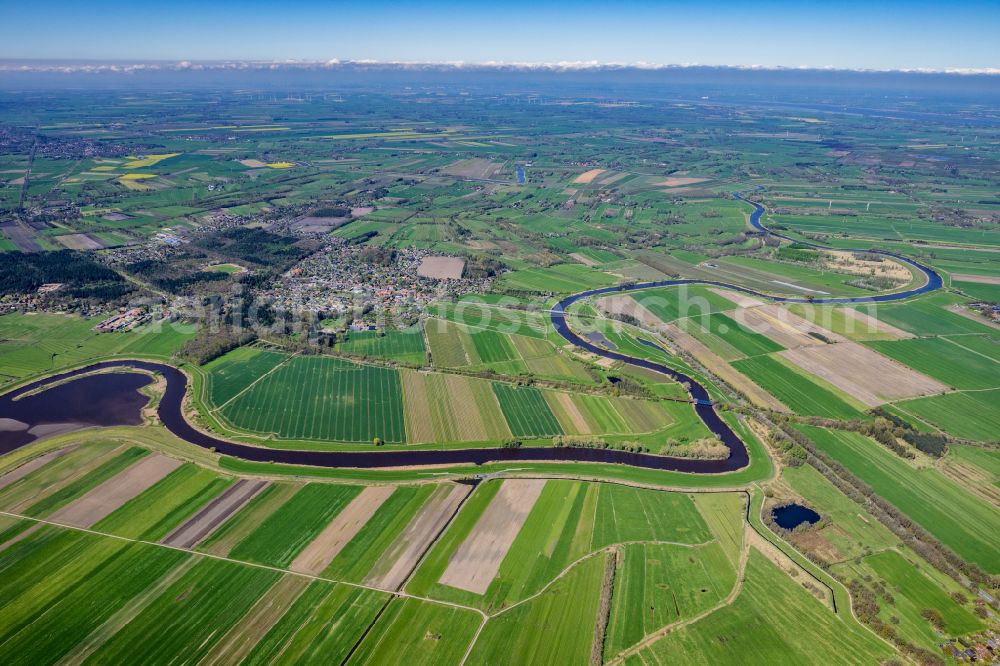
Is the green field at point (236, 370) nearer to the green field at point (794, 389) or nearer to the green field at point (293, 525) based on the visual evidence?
the green field at point (293, 525)

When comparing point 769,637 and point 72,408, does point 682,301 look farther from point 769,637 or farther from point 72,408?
point 72,408

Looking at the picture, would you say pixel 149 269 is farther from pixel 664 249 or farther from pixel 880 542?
pixel 880 542

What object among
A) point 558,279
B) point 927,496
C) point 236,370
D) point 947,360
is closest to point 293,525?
point 236,370

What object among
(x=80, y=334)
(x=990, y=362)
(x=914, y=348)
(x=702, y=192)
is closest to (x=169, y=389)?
(x=80, y=334)

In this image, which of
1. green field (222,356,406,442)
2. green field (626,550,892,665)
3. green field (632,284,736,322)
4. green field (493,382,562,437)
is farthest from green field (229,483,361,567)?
green field (632,284,736,322)

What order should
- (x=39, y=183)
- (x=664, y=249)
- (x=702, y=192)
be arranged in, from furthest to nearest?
(x=702, y=192), (x=39, y=183), (x=664, y=249)

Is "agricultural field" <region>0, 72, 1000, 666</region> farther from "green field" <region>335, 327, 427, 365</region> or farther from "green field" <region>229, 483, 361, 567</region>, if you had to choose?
"green field" <region>335, 327, 427, 365</region>
